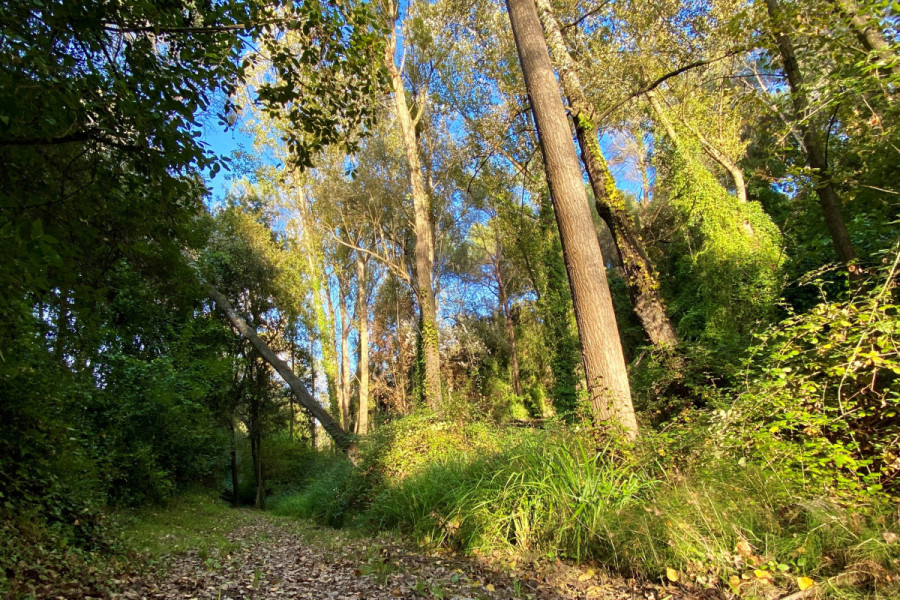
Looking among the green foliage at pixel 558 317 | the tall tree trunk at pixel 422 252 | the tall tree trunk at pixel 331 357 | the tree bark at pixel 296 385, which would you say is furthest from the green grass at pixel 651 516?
the tall tree trunk at pixel 331 357

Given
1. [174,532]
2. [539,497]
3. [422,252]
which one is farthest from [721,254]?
[174,532]

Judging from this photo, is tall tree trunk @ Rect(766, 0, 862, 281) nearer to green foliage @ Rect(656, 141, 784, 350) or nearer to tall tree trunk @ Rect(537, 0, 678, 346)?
tall tree trunk @ Rect(537, 0, 678, 346)

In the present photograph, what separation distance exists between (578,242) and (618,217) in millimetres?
2420

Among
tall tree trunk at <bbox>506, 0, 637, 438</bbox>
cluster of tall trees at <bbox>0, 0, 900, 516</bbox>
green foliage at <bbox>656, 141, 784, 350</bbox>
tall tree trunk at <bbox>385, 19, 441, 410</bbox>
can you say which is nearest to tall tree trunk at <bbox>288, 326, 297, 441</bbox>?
cluster of tall trees at <bbox>0, 0, 900, 516</bbox>

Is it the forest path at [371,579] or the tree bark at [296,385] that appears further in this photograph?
the tree bark at [296,385]

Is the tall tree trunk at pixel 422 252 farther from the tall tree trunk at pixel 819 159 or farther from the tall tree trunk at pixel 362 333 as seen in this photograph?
the tall tree trunk at pixel 819 159

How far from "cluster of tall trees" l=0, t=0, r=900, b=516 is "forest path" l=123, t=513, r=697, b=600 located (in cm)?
155

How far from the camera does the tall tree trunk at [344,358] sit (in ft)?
69.6

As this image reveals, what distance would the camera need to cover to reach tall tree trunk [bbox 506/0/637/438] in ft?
15.1

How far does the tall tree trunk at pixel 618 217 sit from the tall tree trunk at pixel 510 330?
49.3 feet

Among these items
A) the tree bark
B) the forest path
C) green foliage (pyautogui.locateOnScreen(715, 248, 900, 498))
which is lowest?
the forest path

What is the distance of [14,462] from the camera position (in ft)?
14.1

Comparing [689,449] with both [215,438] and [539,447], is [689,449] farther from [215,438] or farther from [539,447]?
[215,438]

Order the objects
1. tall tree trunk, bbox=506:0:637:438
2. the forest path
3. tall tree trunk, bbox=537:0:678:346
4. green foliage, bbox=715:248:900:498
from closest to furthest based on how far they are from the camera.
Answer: green foliage, bbox=715:248:900:498 → the forest path → tall tree trunk, bbox=506:0:637:438 → tall tree trunk, bbox=537:0:678:346
